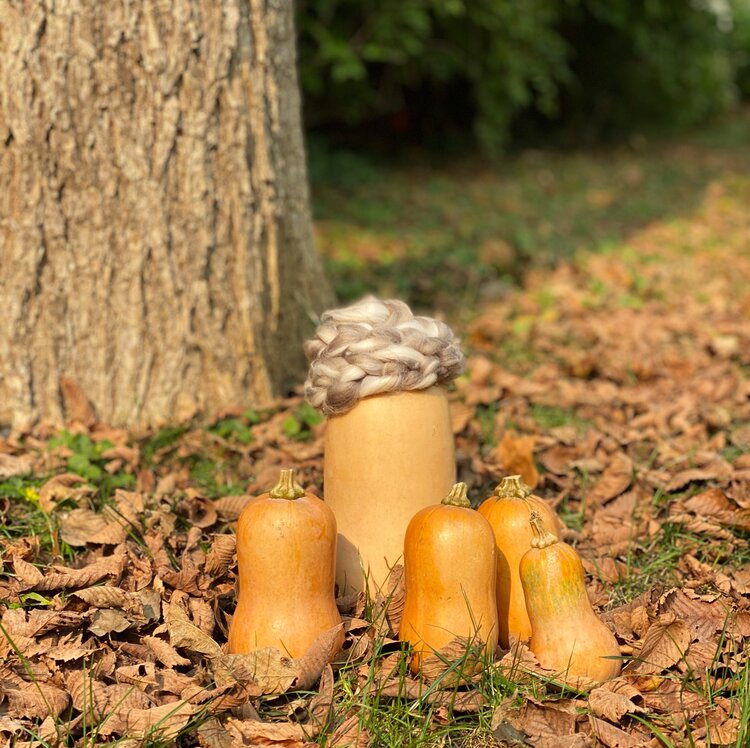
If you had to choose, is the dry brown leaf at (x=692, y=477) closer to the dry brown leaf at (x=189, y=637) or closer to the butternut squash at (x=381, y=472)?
the butternut squash at (x=381, y=472)

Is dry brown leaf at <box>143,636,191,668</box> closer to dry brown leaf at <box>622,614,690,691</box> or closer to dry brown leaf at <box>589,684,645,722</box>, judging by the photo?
dry brown leaf at <box>589,684,645,722</box>

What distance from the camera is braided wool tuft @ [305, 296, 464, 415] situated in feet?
7.57

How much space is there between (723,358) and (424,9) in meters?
5.48

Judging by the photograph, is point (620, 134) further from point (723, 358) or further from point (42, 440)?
point (42, 440)

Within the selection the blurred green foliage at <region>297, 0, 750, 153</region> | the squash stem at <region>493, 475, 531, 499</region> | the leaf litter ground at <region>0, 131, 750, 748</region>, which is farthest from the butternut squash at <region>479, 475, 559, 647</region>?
the blurred green foliage at <region>297, 0, 750, 153</region>

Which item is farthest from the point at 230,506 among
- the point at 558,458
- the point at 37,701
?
the point at 558,458

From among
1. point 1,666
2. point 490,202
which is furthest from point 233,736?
point 490,202

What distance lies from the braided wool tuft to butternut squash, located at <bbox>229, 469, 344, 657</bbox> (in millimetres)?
285

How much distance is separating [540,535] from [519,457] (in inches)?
41.7

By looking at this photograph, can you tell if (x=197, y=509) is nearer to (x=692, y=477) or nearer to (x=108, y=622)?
(x=108, y=622)

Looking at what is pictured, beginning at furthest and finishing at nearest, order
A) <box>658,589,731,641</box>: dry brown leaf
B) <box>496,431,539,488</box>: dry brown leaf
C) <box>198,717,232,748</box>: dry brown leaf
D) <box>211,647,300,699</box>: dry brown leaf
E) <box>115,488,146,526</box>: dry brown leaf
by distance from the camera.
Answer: <box>496,431,539,488</box>: dry brown leaf < <box>115,488,146,526</box>: dry brown leaf < <box>658,589,731,641</box>: dry brown leaf < <box>211,647,300,699</box>: dry brown leaf < <box>198,717,232,748</box>: dry brown leaf

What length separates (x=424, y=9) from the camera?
28.0 ft

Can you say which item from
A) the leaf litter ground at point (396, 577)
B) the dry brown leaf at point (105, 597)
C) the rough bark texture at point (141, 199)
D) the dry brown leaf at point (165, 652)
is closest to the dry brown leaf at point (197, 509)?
the leaf litter ground at point (396, 577)

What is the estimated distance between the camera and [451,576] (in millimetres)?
2109
